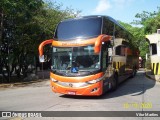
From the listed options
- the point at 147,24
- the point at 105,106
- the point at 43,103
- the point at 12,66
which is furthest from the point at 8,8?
the point at 147,24

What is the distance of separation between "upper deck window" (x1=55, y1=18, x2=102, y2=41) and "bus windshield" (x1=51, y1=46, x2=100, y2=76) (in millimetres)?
623

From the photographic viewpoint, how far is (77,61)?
13.2m

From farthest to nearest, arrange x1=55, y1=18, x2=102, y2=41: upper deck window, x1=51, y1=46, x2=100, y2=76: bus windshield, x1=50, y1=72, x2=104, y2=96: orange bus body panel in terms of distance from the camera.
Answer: x1=55, y1=18, x2=102, y2=41: upper deck window
x1=51, y1=46, x2=100, y2=76: bus windshield
x1=50, y1=72, x2=104, y2=96: orange bus body panel

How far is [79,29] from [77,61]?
1536mm

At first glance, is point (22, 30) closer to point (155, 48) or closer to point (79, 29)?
point (155, 48)

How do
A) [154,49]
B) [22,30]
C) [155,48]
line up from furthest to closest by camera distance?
[22,30] < [154,49] < [155,48]

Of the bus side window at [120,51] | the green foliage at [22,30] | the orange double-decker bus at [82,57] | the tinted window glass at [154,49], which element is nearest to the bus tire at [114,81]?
the orange double-decker bus at [82,57]

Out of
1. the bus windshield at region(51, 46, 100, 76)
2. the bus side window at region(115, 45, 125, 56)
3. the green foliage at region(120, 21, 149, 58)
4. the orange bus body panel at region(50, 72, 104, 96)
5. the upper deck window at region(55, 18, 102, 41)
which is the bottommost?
the orange bus body panel at region(50, 72, 104, 96)

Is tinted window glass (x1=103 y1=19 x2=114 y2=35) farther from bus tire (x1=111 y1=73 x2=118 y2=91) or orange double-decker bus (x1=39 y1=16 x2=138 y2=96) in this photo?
bus tire (x1=111 y1=73 x2=118 y2=91)

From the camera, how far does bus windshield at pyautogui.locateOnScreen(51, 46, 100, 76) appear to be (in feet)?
42.7

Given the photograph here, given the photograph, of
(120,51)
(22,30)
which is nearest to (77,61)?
(120,51)

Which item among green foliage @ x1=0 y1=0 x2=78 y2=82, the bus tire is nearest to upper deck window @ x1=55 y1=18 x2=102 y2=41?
the bus tire

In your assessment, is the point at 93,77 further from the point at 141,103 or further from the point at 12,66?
the point at 12,66

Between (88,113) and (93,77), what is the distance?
2937 mm
